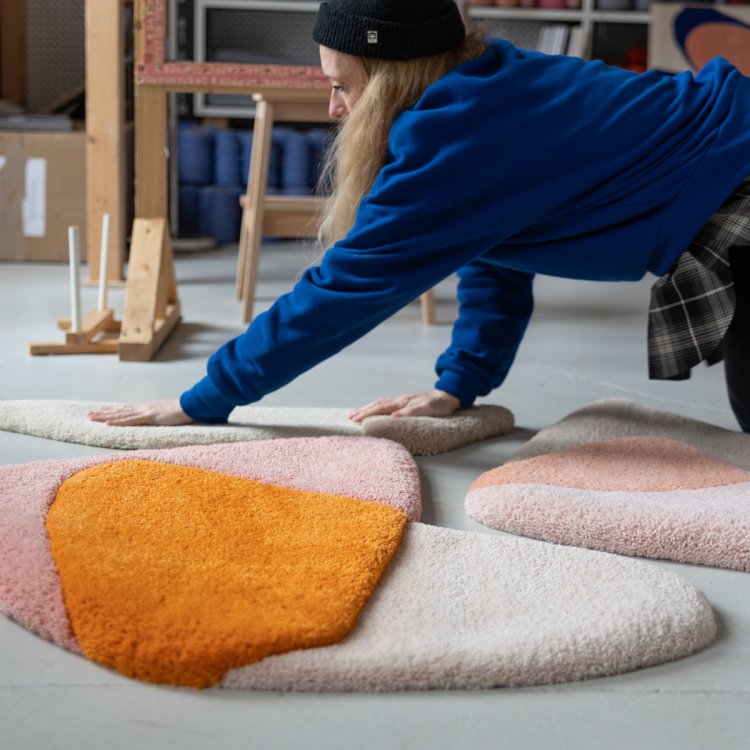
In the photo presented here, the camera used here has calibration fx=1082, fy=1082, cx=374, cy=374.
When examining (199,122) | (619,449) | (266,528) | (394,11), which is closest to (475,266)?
(619,449)

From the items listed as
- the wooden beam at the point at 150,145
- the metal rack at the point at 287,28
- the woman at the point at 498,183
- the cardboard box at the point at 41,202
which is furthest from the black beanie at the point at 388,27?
the metal rack at the point at 287,28

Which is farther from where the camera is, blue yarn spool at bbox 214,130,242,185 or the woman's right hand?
blue yarn spool at bbox 214,130,242,185

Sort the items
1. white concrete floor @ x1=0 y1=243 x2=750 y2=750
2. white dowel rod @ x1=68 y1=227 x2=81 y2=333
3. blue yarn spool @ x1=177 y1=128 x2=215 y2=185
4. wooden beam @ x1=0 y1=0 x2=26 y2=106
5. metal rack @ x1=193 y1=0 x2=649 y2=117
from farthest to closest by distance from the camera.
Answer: metal rack @ x1=193 y1=0 x2=649 y2=117 < wooden beam @ x1=0 y1=0 x2=26 y2=106 < blue yarn spool @ x1=177 y1=128 x2=215 y2=185 < white dowel rod @ x1=68 y1=227 x2=81 y2=333 < white concrete floor @ x1=0 y1=243 x2=750 y2=750

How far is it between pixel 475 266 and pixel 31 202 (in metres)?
2.18

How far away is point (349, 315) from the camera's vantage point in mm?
1381

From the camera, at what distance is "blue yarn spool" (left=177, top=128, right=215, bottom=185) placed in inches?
168

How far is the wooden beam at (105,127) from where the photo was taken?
9.77ft

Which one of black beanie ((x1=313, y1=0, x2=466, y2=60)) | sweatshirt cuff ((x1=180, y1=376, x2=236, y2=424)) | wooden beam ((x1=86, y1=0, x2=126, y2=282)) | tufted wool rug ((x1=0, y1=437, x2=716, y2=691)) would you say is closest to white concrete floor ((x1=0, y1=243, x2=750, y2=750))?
tufted wool rug ((x1=0, y1=437, x2=716, y2=691))

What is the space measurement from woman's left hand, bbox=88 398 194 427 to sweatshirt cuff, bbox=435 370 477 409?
1.33 ft

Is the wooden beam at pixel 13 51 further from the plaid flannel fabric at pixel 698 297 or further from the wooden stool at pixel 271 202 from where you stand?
the plaid flannel fabric at pixel 698 297

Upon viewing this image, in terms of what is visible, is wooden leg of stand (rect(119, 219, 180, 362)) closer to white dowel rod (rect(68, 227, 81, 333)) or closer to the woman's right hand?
white dowel rod (rect(68, 227, 81, 333))

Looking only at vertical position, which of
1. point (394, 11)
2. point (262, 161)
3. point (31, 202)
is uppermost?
point (394, 11)

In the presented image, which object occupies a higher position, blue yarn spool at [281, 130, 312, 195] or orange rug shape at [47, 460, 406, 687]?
orange rug shape at [47, 460, 406, 687]

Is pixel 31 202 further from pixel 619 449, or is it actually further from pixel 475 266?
pixel 619 449
